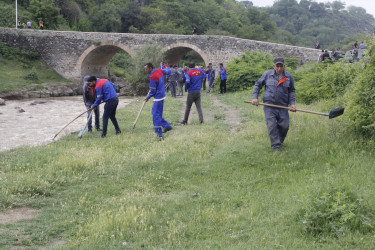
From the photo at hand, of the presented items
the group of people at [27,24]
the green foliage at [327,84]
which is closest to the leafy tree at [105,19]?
the group of people at [27,24]

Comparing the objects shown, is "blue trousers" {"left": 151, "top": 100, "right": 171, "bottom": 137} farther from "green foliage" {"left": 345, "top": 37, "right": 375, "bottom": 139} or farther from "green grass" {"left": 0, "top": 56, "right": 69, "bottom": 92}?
"green grass" {"left": 0, "top": 56, "right": 69, "bottom": 92}

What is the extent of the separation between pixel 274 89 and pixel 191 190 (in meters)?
2.54

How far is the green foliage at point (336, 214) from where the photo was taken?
3604 mm

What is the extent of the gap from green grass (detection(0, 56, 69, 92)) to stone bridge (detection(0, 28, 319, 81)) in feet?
3.05

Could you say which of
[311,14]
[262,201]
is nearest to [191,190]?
[262,201]

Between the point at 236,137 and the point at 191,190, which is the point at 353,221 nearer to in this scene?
the point at 191,190

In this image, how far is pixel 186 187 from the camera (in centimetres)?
541

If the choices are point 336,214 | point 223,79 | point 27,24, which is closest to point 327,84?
point 223,79

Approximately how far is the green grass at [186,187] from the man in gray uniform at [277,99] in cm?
28

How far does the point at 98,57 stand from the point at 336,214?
33.3 metres

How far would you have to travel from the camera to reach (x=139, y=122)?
37.0ft

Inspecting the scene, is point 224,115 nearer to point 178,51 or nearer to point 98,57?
point 178,51

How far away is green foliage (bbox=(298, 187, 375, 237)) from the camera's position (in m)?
3.60

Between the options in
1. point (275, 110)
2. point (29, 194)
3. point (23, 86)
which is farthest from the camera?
point (23, 86)
